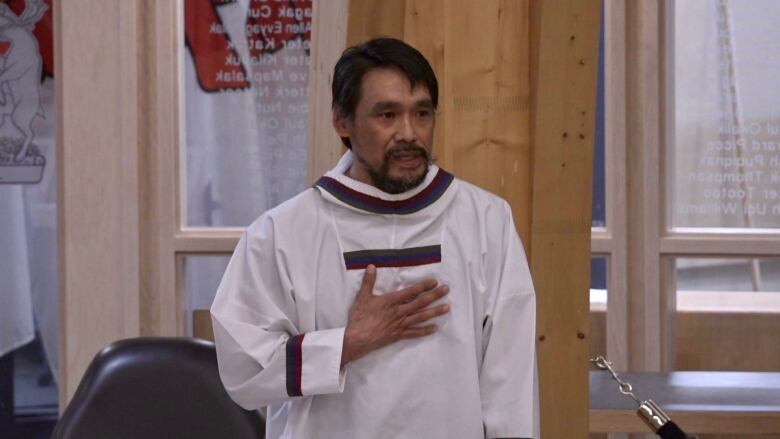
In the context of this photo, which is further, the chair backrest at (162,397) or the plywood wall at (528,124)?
the chair backrest at (162,397)

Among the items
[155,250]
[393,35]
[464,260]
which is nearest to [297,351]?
[464,260]

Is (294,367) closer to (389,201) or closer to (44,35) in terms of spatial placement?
(389,201)

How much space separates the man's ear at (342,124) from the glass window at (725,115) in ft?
6.96

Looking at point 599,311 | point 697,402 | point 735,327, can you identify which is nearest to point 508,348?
point 697,402

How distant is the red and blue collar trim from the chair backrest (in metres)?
0.91

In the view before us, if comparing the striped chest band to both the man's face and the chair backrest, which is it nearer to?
the man's face

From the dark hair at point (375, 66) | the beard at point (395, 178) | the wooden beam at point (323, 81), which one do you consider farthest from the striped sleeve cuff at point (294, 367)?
the wooden beam at point (323, 81)

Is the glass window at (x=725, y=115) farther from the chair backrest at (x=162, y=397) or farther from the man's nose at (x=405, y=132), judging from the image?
the man's nose at (x=405, y=132)

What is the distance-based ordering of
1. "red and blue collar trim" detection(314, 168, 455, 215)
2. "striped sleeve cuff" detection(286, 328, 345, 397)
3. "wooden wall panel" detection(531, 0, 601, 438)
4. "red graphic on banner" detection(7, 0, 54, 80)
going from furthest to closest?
"red graphic on banner" detection(7, 0, 54, 80), "wooden wall panel" detection(531, 0, 601, 438), "red and blue collar trim" detection(314, 168, 455, 215), "striped sleeve cuff" detection(286, 328, 345, 397)

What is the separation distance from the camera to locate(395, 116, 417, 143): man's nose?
6.94ft

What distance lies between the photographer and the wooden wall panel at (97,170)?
4.12 meters

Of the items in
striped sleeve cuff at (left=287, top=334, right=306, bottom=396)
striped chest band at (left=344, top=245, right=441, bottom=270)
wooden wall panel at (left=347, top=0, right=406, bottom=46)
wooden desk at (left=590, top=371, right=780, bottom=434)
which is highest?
wooden wall panel at (left=347, top=0, right=406, bottom=46)

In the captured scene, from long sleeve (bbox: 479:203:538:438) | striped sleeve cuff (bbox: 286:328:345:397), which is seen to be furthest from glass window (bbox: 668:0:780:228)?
striped sleeve cuff (bbox: 286:328:345:397)

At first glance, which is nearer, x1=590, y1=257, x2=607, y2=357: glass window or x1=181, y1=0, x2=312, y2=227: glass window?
x1=590, y1=257, x2=607, y2=357: glass window
